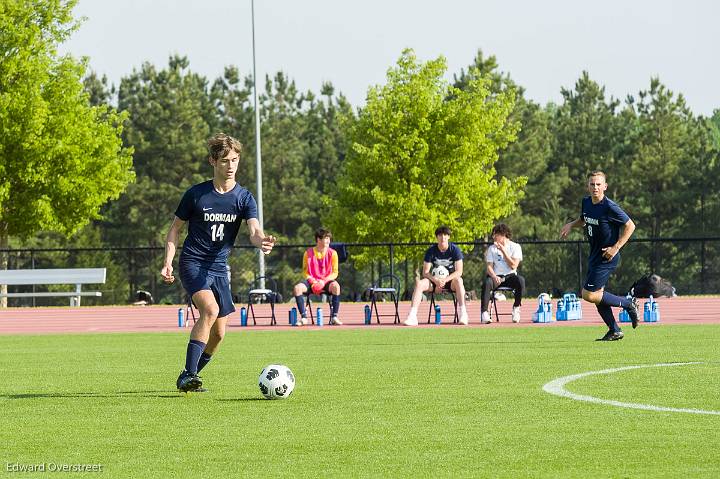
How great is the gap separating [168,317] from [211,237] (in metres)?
19.2

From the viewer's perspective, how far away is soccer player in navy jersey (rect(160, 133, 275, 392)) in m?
10.1

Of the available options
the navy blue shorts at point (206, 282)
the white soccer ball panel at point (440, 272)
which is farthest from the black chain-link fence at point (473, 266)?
the navy blue shorts at point (206, 282)

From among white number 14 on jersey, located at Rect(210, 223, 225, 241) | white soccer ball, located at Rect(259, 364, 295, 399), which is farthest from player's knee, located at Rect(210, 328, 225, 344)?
white soccer ball, located at Rect(259, 364, 295, 399)

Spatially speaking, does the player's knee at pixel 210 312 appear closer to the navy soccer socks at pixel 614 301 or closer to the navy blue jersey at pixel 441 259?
the navy soccer socks at pixel 614 301

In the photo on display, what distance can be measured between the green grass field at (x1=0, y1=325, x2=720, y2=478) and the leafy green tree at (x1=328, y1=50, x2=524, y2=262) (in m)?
36.8

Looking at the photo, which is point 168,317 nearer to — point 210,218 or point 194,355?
point 194,355

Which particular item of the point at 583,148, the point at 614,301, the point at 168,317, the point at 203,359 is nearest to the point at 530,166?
the point at 583,148

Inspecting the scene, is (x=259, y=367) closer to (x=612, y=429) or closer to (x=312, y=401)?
(x=312, y=401)

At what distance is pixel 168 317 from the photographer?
2903 cm

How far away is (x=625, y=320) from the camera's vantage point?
21.6 meters

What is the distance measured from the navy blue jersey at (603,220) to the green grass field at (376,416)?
1310 mm

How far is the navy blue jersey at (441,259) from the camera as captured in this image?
22.1 metres

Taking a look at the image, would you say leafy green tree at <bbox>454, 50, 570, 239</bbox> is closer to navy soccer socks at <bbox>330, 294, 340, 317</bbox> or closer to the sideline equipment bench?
the sideline equipment bench

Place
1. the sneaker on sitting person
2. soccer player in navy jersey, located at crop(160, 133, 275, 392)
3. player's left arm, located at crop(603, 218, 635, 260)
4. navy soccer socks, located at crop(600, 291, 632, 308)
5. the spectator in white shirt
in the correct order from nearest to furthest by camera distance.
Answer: soccer player in navy jersey, located at crop(160, 133, 275, 392) → player's left arm, located at crop(603, 218, 635, 260) → navy soccer socks, located at crop(600, 291, 632, 308) → the sneaker on sitting person → the spectator in white shirt
